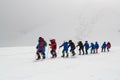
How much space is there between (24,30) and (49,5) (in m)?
22.8

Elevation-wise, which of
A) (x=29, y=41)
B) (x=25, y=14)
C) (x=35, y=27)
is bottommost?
(x=29, y=41)

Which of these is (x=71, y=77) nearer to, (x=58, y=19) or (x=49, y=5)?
(x=58, y=19)

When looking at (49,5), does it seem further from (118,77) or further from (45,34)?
(118,77)

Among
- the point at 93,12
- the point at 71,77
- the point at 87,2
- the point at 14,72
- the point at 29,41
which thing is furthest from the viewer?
the point at 87,2

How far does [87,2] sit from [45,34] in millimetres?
34031

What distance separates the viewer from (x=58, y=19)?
119000 mm

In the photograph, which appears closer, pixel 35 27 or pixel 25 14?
pixel 35 27

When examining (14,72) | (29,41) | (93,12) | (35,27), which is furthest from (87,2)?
(14,72)

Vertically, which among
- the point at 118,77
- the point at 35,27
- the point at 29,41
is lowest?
the point at 118,77

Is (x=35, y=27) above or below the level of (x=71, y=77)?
above

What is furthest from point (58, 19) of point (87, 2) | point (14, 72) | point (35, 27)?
point (14, 72)

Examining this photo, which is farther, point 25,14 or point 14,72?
point 25,14

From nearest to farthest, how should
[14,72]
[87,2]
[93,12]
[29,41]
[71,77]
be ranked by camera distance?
[71,77]
[14,72]
[29,41]
[93,12]
[87,2]

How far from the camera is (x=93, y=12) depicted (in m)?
118
